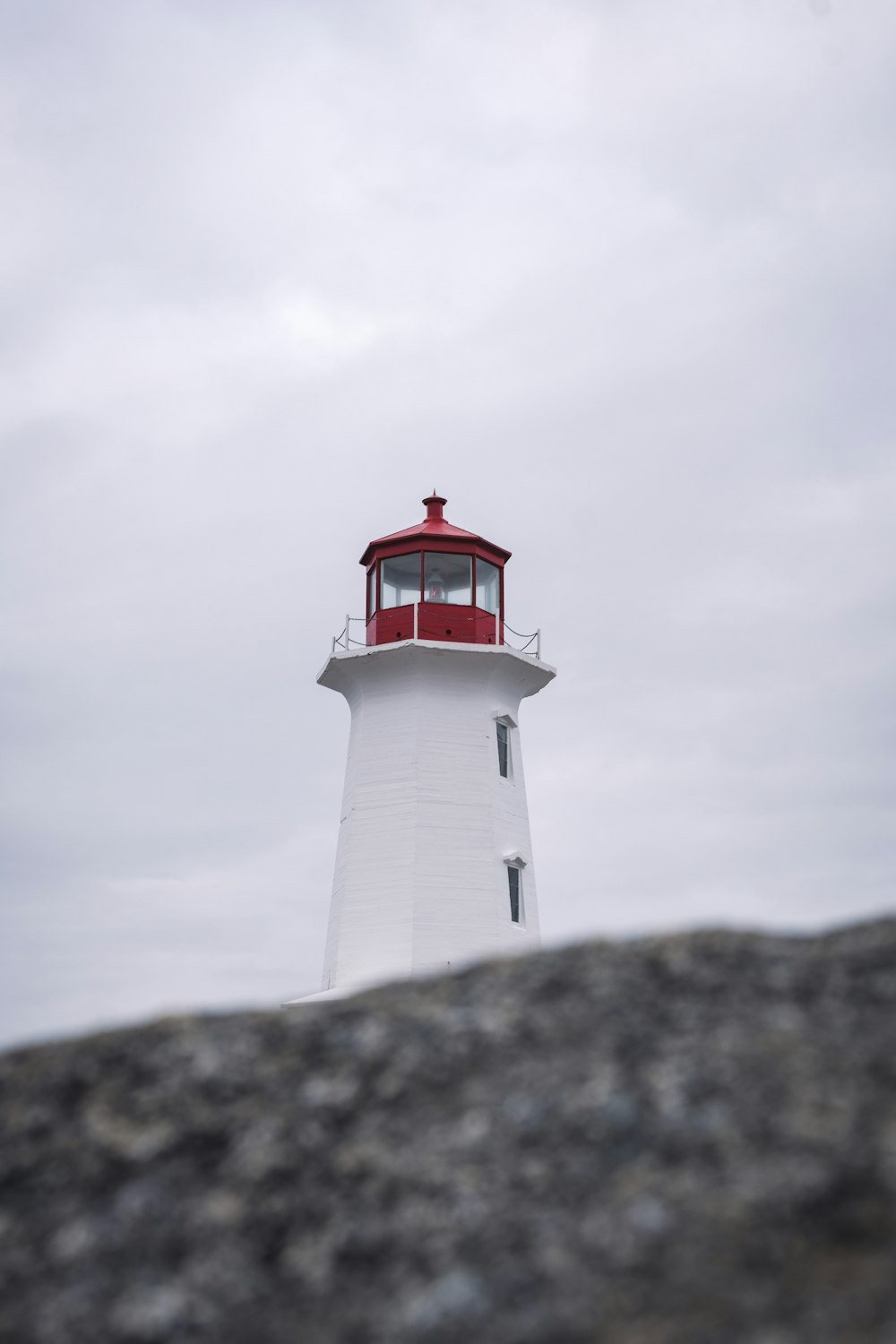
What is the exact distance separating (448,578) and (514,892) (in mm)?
7532

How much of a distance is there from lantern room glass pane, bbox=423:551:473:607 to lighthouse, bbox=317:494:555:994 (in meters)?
0.03

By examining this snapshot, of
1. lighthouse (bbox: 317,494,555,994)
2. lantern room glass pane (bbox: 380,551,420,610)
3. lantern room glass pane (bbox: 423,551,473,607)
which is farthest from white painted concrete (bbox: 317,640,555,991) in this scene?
lantern room glass pane (bbox: 380,551,420,610)

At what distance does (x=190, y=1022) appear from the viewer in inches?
227

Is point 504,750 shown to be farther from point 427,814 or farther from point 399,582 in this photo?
point 399,582

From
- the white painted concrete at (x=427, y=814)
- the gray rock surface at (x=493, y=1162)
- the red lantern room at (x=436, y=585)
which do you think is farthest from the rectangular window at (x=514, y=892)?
the gray rock surface at (x=493, y=1162)

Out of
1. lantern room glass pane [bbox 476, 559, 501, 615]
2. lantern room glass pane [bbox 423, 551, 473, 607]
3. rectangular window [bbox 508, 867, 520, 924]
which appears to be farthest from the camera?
lantern room glass pane [bbox 476, 559, 501, 615]

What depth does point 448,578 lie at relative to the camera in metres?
32.0

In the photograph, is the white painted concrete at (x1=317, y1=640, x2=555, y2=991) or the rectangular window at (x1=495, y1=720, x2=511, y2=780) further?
the rectangular window at (x1=495, y1=720, x2=511, y2=780)

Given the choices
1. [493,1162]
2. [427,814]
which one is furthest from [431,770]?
[493,1162]

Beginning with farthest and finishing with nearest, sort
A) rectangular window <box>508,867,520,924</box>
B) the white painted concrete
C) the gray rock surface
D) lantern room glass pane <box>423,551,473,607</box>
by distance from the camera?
lantern room glass pane <box>423,551,473,607</box> < rectangular window <box>508,867,520,924</box> < the white painted concrete < the gray rock surface

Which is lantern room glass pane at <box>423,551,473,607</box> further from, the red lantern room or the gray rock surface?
the gray rock surface

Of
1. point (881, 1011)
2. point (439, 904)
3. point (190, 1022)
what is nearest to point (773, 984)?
point (881, 1011)

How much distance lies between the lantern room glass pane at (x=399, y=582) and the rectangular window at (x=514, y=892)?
6747mm

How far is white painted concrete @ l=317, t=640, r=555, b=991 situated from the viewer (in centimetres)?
2836
